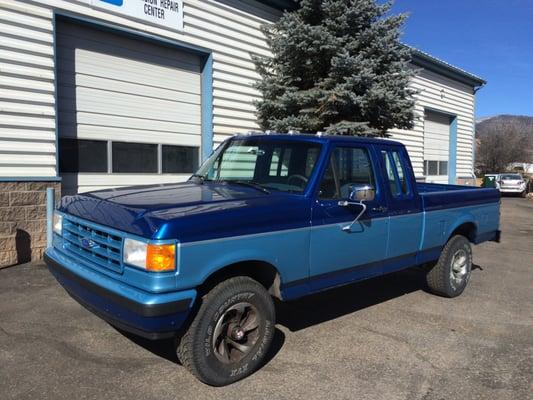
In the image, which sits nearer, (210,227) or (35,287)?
(210,227)

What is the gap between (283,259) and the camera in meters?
3.96

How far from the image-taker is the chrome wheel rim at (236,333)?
3625mm

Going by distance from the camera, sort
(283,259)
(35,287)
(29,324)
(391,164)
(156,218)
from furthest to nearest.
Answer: (35,287) < (391,164) < (29,324) < (283,259) < (156,218)

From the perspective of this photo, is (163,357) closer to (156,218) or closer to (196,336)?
(196,336)

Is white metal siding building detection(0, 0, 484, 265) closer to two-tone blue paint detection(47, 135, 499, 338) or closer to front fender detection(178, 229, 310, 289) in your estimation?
two-tone blue paint detection(47, 135, 499, 338)

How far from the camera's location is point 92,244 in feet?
12.2

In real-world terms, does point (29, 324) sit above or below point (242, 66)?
below

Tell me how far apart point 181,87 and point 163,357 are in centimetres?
697

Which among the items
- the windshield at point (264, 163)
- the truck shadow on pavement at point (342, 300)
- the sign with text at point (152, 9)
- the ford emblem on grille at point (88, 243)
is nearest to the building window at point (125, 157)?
the sign with text at point (152, 9)

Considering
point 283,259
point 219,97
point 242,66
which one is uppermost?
point 242,66

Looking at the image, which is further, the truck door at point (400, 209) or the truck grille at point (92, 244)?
Result: the truck door at point (400, 209)

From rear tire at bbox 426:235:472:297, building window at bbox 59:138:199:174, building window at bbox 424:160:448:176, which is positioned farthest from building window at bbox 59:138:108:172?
building window at bbox 424:160:448:176

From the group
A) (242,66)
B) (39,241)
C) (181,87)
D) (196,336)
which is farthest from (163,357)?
(242,66)

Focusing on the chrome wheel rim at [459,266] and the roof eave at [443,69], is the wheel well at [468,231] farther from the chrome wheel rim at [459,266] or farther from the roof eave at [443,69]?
the roof eave at [443,69]
